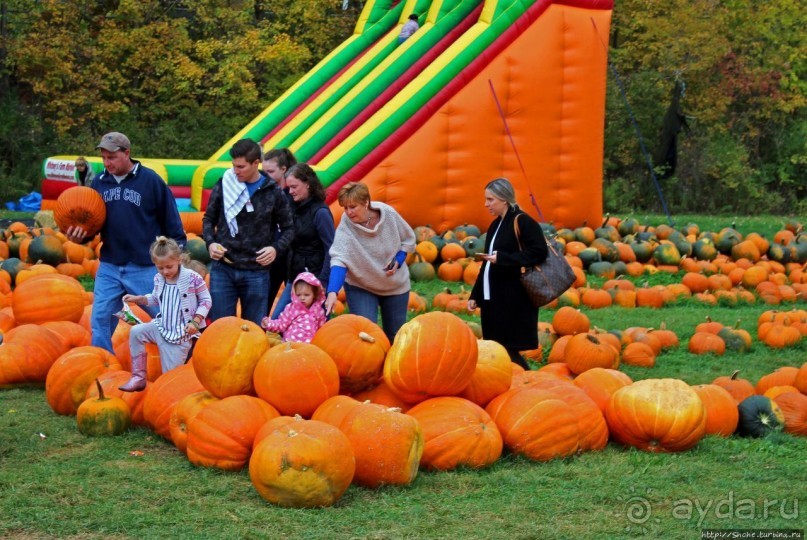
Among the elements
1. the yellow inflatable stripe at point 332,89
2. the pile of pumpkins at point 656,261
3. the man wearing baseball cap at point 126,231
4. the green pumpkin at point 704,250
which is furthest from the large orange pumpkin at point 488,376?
the yellow inflatable stripe at point 332,89

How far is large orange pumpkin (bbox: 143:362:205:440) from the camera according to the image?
636 centimetres

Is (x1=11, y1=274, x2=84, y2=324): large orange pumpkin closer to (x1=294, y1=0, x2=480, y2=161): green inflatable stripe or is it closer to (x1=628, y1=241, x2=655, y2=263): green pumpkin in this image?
(x1=294, y1=0, x2=480, y2=161): green inflatable stripe

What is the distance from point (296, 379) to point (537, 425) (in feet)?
4.46

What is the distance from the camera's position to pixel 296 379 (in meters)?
5.88

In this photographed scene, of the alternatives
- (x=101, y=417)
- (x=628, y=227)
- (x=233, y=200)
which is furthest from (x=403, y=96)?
(x=101, y=417)

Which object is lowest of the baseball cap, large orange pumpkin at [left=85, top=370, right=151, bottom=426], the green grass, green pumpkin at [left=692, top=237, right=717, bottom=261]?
the green grass

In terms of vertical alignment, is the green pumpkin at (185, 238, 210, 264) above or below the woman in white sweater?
below

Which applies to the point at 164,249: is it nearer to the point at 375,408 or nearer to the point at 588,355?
the point at 375,408

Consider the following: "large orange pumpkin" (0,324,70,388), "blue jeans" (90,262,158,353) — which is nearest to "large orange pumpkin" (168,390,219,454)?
"blue jeans" (90,262,158,353)

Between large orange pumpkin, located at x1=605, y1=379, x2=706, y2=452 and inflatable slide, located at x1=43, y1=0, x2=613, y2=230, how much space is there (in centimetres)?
788

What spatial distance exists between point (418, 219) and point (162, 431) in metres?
8.63

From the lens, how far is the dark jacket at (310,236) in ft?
25.3

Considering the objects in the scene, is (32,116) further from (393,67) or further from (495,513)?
(495,513)

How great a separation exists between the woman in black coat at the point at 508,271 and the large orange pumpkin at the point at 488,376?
4.20 ft
